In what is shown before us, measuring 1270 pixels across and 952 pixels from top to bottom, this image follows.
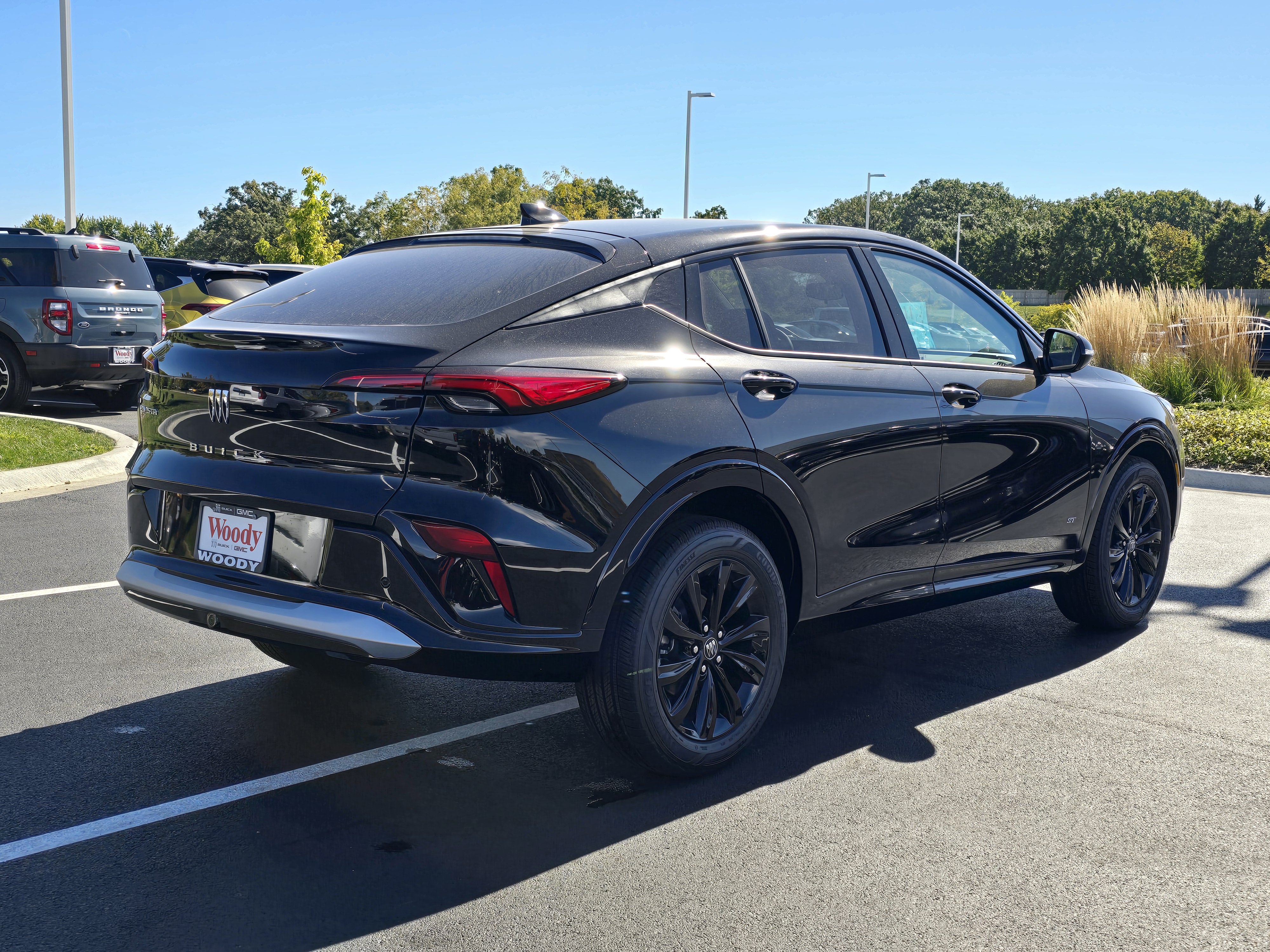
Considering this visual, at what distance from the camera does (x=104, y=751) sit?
154 inches

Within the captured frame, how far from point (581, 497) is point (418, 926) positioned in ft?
3.86

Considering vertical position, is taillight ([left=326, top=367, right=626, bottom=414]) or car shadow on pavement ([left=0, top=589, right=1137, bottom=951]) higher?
taillight ([left=326, top=367, right=626, bottom=414])

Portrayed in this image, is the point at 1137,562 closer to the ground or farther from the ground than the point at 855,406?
closer to the ground

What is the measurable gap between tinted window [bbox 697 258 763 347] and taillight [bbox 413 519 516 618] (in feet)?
3.58

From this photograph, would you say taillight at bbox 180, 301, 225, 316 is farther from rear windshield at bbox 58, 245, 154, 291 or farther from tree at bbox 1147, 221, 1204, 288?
tree at bbox 1147, 221, 1204, 288

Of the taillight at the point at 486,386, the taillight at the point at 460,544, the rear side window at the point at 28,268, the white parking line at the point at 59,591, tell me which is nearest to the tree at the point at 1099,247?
the rear side window at the point at 28,268

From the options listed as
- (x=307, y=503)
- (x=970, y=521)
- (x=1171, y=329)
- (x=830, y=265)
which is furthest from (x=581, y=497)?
(x=1171, y=329)

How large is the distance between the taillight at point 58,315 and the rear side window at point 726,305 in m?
11.7

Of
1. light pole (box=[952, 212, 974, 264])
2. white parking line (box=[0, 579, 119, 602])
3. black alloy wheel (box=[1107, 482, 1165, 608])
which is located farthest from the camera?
light pole (box=[952, 212, 974, 264])

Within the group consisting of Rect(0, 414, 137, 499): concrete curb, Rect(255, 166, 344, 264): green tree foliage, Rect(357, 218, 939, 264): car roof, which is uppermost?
Rect(255, 166, 344, 264): green tree foliage

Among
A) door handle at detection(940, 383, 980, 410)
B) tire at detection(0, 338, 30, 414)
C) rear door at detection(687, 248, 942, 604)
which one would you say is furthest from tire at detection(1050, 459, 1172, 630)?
tire at detection(0, 338, 30, 414)

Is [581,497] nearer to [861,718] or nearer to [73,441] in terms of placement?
[861,718]

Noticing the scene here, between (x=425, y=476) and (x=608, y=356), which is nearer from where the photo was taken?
(x=425, y=476)

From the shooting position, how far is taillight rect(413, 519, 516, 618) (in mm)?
3227
